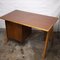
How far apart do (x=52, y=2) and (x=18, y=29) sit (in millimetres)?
1150

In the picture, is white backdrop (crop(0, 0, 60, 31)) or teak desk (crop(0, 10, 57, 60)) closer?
teak desk (crop(0, 10, 57, 60))

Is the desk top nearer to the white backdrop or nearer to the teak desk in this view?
the teak desk

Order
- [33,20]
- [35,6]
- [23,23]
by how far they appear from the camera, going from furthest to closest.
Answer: [35,6]
[33,20]
[23,23]

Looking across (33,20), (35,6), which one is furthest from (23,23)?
(35,6)

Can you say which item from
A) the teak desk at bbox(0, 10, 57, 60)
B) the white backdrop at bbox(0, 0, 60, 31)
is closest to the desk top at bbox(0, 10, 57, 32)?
the teak desk at bbox(0, 10, 57, 60)

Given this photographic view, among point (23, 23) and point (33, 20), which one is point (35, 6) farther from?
point (23, 23)

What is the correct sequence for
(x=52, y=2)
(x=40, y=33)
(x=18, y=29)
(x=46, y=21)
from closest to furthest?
1. (x=46, y=21)
2. (x=18, y=29)
3. (x=52, y=2)
4. (x=40, y=33)

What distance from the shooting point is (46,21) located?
2.01 meters

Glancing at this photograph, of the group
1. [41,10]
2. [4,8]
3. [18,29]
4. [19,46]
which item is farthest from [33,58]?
[4,8]

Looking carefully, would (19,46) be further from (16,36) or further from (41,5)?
(41,5)

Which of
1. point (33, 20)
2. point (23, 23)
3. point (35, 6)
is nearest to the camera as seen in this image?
point (23, 23)

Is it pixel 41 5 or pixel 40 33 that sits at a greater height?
pixel 41 5

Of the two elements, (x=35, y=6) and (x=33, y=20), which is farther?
(x=35, y=6)

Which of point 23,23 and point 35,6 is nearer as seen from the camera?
point 23,23
